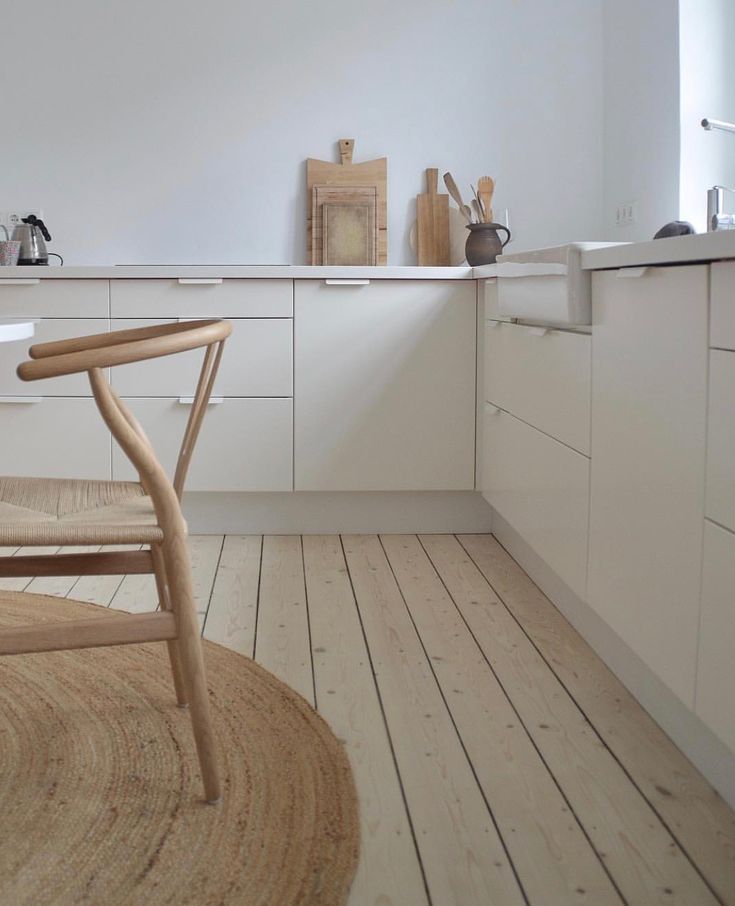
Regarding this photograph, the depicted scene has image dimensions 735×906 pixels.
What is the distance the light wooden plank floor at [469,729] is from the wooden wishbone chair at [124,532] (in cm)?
39

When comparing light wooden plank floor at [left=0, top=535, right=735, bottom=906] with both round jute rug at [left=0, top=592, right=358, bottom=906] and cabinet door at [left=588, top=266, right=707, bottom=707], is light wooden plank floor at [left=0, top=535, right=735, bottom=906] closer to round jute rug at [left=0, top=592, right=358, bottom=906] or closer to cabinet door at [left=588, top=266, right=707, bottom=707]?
round jute rug at [left=0, top=592, right=358, bottom=906]

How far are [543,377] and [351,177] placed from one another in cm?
172

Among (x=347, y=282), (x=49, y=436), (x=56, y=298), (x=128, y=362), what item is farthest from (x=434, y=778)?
(x=56, y=298)

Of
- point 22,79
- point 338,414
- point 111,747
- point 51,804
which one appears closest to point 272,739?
point 111,747

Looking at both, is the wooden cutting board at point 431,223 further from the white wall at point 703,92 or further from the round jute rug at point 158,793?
the round jute rug at point 158,793

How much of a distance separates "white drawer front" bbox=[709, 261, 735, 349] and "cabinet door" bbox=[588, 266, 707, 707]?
0.03 metres

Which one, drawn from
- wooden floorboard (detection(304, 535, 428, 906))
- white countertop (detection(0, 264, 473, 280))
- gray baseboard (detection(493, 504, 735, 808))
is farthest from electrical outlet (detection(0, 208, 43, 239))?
gray baseboard (detection(493, 504, 735, 808))

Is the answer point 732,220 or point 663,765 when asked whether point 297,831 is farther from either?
point 732,220

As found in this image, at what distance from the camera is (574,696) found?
2398 mm

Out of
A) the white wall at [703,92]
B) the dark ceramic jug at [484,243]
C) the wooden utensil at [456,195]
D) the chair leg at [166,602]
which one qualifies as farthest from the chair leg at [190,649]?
the wooden utensil at [456,195]

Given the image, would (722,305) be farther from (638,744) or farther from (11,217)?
(11,217)

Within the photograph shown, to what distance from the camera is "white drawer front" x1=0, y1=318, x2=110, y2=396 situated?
381 centimetres

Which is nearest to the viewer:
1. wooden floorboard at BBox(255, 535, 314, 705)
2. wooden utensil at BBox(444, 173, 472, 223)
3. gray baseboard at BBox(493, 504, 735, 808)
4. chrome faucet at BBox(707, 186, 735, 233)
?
gray baseboard at BBox(493, 504, 735, 808)

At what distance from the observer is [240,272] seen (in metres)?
3.78
